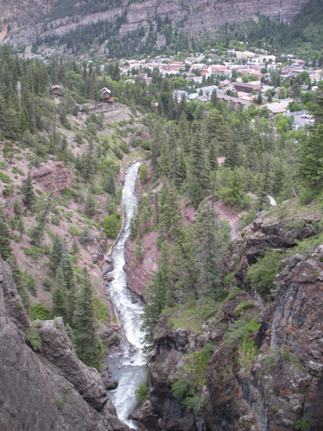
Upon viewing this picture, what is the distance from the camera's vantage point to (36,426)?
30875 millimetres

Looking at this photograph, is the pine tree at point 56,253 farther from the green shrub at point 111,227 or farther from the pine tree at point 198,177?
the pine tree at point 198,177

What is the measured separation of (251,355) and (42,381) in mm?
13315

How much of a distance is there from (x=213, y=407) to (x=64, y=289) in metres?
25.3

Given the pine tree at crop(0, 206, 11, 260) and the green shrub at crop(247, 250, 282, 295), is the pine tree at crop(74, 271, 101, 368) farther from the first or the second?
the green shrub at crop(247, 250, 282, 295)

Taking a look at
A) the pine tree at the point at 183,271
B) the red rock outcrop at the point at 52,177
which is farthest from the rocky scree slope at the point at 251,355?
the red rock outcrop at the point at 52,177

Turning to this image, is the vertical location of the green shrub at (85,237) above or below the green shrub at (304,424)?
below

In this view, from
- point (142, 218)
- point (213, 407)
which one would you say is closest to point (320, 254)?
point (213, 407)

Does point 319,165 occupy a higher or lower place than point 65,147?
higher

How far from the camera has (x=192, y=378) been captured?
40781 millimetres

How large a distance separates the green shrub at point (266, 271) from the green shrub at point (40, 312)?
A: 2728cm

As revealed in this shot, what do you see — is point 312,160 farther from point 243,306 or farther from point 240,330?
point 240,330

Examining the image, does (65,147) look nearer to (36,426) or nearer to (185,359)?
(185,359)

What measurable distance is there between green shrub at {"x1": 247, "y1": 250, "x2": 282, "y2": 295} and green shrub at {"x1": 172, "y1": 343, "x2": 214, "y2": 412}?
6962mm

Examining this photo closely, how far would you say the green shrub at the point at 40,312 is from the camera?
2211 inches
